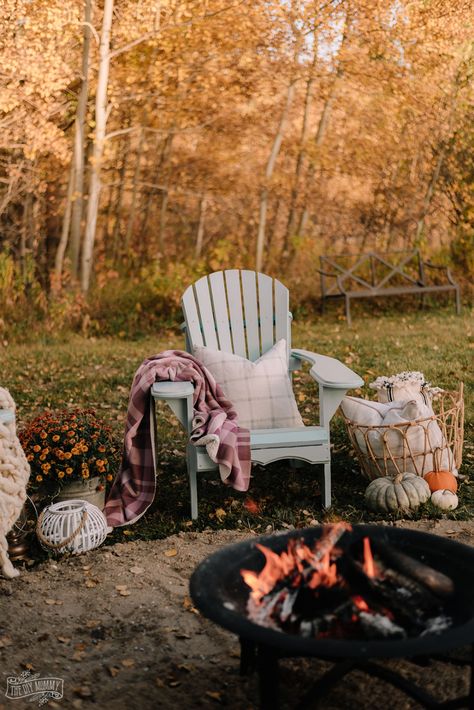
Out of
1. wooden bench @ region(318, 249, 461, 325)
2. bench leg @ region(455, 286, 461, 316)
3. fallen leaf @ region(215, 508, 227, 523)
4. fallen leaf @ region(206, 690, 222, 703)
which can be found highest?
wooden bench @ region(318, 249, 461, 325)

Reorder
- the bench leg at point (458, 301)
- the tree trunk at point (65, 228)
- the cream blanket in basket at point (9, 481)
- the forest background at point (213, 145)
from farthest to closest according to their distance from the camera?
the bench leg at point (458, 301)
the tree trunk at point (65, 228)
the forest background at point (213, 145)
the cream blanket in basket at point (9, 481)

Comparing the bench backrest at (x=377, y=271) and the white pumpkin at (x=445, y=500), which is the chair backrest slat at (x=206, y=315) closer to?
the white pumpkin at (x=445, y=500)

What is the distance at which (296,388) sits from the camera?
5.61 meters

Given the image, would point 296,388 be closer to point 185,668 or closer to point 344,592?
point 185,668

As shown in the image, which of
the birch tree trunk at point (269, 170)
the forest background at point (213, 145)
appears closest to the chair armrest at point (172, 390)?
the forest background at point (213, 145)

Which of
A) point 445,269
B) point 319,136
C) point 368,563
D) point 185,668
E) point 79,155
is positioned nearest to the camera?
point 368,563

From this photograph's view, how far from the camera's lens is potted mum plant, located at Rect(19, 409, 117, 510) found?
11.2ft

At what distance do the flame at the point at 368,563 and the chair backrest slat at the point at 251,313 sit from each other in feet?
7.26

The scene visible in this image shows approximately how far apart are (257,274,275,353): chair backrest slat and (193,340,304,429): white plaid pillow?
0.24 metres

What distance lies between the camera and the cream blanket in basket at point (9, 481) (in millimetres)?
2789

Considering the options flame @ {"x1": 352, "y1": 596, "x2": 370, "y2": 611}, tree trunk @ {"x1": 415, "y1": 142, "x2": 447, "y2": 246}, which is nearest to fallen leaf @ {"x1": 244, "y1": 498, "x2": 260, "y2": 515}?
flame @ {"x1": 352, "y1": 596, "x2": 370, "y2": 611}

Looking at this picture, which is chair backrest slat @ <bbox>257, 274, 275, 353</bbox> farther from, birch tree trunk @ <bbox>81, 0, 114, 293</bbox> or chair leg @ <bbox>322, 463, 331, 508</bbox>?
birch tree trunk @ <bbox>81, 0, 114, 293</bbox>

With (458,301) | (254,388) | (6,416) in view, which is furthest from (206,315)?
(458,301)

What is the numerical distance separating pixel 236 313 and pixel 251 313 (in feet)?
0.28
